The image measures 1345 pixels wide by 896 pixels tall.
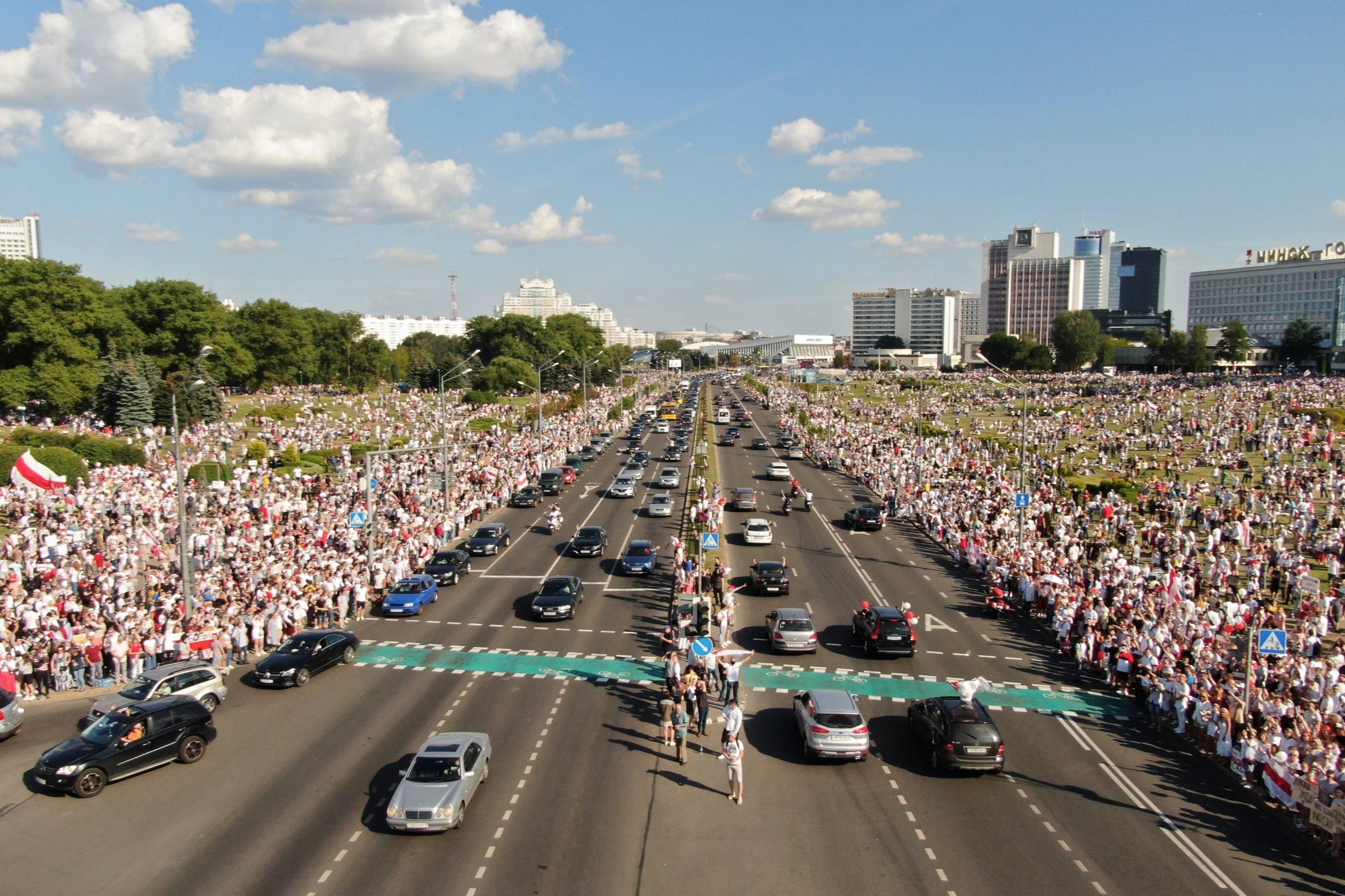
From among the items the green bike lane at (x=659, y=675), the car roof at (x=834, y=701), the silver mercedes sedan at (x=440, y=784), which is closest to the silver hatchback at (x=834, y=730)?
the car roof at (x=834, y=701)

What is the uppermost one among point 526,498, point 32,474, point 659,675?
point 32,474

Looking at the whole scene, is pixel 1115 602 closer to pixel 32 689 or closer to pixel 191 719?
pixel 191 719

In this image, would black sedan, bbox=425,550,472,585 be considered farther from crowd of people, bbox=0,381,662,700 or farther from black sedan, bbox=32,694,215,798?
black sedan, bbox=32,694,215,798

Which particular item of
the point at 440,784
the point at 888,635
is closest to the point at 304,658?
the point at 440,784

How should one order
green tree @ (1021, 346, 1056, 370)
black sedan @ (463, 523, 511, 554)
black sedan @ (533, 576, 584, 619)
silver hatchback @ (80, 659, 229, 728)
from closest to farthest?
silver hatchback @ (80, 659, 229, 728) < black sedan @ (533, 576, 584, 619) < black sedan @ (463, 523, 511, 554) < green tree @ (1021, 346, 1056, 370)

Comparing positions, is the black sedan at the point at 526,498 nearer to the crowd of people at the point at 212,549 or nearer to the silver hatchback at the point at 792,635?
the crowd of people at the point at 212,549

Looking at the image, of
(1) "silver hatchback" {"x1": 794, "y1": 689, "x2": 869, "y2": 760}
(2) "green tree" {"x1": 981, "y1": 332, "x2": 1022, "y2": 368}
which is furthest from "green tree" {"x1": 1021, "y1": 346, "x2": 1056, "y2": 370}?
(1) "silver hatchback" {"x1": 794, "y1": 689, "x2": 869, "y2": 760}

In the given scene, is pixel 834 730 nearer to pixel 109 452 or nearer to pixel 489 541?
pixel 489 541
